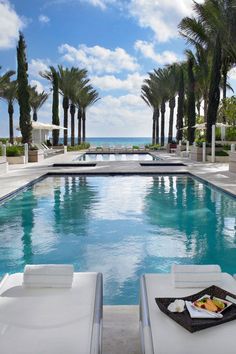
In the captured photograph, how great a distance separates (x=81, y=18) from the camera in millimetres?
26656

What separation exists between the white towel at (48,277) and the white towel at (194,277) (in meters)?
0.86

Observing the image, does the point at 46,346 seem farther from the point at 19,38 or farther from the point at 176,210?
the point at 19,38

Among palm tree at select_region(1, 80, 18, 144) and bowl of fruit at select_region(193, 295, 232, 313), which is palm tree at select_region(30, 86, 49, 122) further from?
bowl of fruit at select_region(193, 295, 232, 313)

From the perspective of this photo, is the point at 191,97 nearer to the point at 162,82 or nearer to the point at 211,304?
the point at 162,82

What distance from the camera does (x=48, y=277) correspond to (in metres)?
3.42

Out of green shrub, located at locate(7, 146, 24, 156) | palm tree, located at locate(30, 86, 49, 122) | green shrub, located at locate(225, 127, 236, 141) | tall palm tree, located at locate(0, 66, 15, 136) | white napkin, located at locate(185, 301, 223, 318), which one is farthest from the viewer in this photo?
palm tree, located at locate(30, 86, 49, 122)

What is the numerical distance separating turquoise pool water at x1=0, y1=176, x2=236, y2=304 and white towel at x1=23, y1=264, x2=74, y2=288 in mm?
1648

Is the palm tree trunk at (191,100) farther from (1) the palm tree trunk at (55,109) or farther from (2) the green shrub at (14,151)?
(2) the green shrub at (14,151)

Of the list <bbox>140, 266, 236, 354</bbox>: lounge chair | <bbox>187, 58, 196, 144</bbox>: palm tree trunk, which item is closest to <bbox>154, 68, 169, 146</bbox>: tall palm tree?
<bbox>187, 58, 196, 144</bbox>: palm tree trunk

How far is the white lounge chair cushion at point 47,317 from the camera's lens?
8.38 feet

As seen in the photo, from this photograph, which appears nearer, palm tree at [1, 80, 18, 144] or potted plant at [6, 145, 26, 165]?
potted plant at [6, 145, 26, 165]

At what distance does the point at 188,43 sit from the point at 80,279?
2742cm

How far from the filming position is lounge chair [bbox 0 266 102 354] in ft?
8.39

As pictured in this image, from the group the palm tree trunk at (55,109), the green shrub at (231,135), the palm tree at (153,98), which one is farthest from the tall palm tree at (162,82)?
the green shrub at (231,135)
